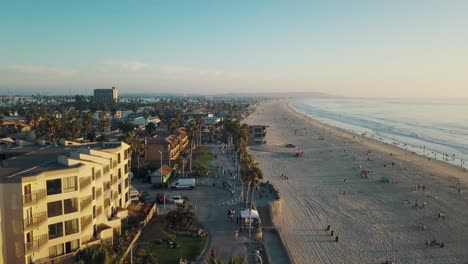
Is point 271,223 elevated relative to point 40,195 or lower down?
lower down

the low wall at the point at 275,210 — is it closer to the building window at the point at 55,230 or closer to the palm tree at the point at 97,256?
the building window at the point at 55,230

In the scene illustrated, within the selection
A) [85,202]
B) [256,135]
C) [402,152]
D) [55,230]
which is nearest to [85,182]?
[85,202]

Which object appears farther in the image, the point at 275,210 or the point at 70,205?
the point at 275,210

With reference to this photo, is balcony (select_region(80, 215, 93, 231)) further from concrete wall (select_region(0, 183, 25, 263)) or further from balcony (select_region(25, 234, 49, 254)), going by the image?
concrete wall (select_region(0, 183, 25, 263))

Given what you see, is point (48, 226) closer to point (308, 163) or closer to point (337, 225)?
point (337, 225)

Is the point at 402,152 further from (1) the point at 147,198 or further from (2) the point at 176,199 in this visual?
(1) the point at 147,198

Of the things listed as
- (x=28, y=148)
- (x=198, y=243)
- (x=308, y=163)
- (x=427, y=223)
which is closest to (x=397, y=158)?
(x=308, y=163)
